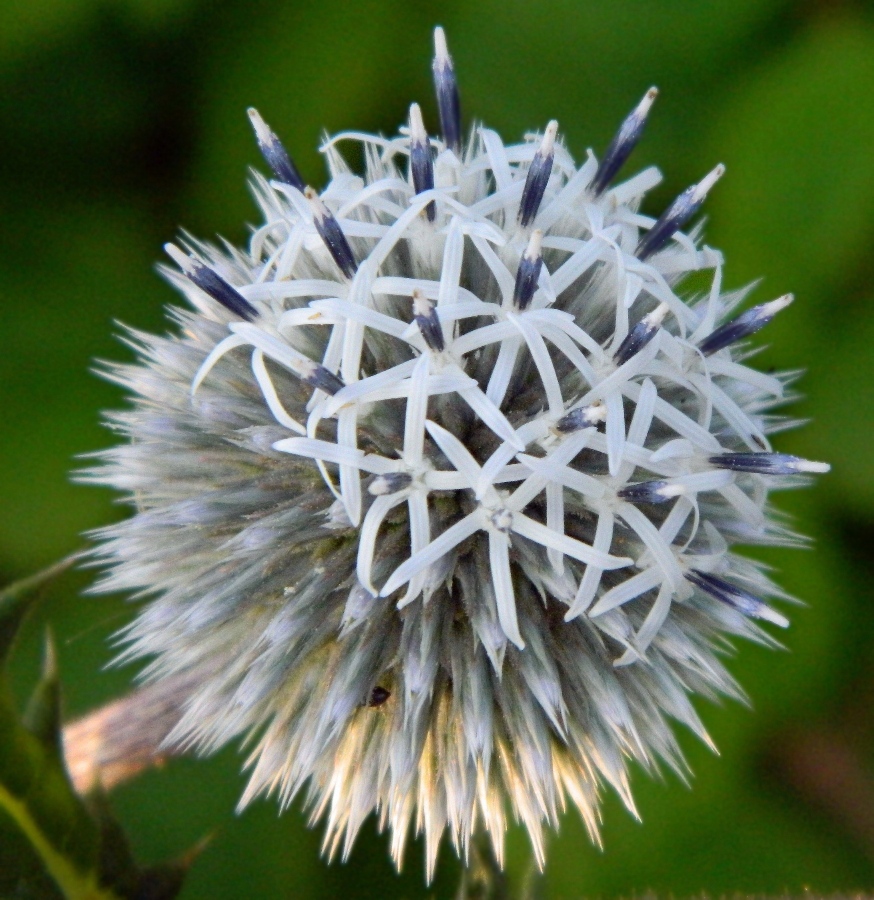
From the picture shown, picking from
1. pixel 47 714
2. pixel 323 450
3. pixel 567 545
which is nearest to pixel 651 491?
pixel 567 545

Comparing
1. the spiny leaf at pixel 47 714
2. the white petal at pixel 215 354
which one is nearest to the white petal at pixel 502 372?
the white petal at pixel 215 354

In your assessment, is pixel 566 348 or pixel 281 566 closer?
pixel 566 348

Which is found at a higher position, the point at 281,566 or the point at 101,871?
the point at 281,566

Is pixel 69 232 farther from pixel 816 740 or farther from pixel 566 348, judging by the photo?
pixel 816 740

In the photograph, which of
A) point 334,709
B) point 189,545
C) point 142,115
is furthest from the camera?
point 142,115

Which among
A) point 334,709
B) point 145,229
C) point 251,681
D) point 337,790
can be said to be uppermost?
point 145,229

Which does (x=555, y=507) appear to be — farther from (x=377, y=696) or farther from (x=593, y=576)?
(x=377, y=696)

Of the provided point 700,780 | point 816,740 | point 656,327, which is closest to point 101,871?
point 656,327

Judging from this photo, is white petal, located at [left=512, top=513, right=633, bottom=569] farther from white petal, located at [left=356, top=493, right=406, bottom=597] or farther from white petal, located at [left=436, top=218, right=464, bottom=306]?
white petal, located at [left=436, top=218, right=464, bottom=306]

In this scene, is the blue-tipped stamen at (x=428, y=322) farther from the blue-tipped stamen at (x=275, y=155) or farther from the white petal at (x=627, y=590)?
the blue-tipped stamen at (x=275, y=155)
